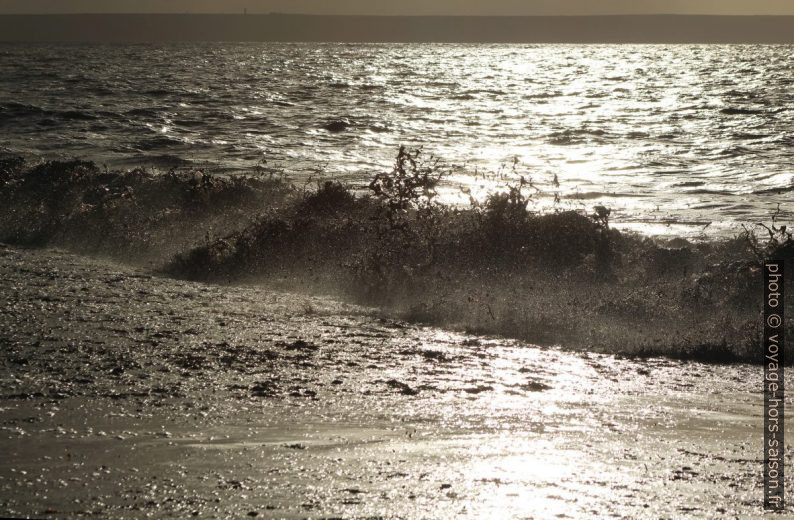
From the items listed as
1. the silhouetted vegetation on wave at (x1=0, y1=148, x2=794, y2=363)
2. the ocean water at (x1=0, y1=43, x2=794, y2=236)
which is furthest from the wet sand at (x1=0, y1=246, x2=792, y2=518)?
the ocean water at (x1=0, y1=43, x2=794, y2=236)

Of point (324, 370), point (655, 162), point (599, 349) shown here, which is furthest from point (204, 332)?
point (655, 162)

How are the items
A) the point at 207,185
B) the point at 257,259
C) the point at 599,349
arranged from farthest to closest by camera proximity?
the point at 207,185
the point at 257,259
the point at 599,349

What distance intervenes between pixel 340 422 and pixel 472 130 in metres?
26.3

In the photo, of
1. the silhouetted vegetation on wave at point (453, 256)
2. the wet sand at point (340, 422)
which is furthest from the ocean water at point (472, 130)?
the wet sand at point (340, 422)

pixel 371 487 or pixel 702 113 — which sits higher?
pixel 702 113

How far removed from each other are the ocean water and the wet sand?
21.6 feet

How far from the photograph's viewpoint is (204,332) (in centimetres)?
821

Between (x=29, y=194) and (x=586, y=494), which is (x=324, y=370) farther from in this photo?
(x=29, y=194)

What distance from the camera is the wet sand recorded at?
474 cm

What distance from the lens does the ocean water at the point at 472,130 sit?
1967cm

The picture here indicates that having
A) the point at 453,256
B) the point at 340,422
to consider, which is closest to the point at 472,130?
the point at 453,256

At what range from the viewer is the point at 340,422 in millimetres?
5945

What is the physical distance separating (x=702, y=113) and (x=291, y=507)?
35046mm

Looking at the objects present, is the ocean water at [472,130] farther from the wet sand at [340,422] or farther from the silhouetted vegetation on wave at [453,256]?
the wet sand at [340,422]
